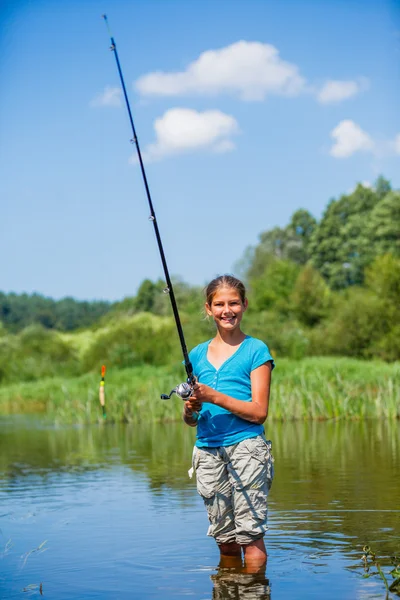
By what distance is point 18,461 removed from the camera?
→ 1202 cm

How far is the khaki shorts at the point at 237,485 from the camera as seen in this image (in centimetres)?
452

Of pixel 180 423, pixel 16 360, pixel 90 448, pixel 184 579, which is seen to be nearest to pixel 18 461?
pixel 90 448

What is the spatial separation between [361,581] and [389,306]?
90.2 ft

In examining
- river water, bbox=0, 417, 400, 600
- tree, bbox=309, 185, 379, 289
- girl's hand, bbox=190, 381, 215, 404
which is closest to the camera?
girl's hand, bbox=190, 381, 215, 404

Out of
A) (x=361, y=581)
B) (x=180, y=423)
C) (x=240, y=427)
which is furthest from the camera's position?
(x=180, y=423)

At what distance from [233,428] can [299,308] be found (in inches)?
1512

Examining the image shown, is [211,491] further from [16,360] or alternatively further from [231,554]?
[16,360]

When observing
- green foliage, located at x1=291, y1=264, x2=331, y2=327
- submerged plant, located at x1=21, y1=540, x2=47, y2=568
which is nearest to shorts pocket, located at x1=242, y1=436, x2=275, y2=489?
submerged plant, located at x1=21, y1=540, x2=47, y2=568

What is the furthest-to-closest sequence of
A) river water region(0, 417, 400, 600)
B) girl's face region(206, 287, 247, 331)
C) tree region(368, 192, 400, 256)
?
tree region(368, 192, 400, 256), river water region(0, 417, 400, 600), girl's face region(206, 287, 247, 331)

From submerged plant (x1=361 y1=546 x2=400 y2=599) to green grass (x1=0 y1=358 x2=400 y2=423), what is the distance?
Answer: 10183 millimetres

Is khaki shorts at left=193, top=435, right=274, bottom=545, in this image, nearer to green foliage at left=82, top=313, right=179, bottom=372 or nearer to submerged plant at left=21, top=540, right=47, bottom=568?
submerged plant at left=21, top=540, right=47, bottom=568

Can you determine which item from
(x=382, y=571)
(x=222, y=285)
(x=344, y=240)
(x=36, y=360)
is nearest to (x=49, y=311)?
(x=344, y=240)

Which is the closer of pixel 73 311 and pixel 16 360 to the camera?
pixel 16 360

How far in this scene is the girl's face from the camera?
4.66m
